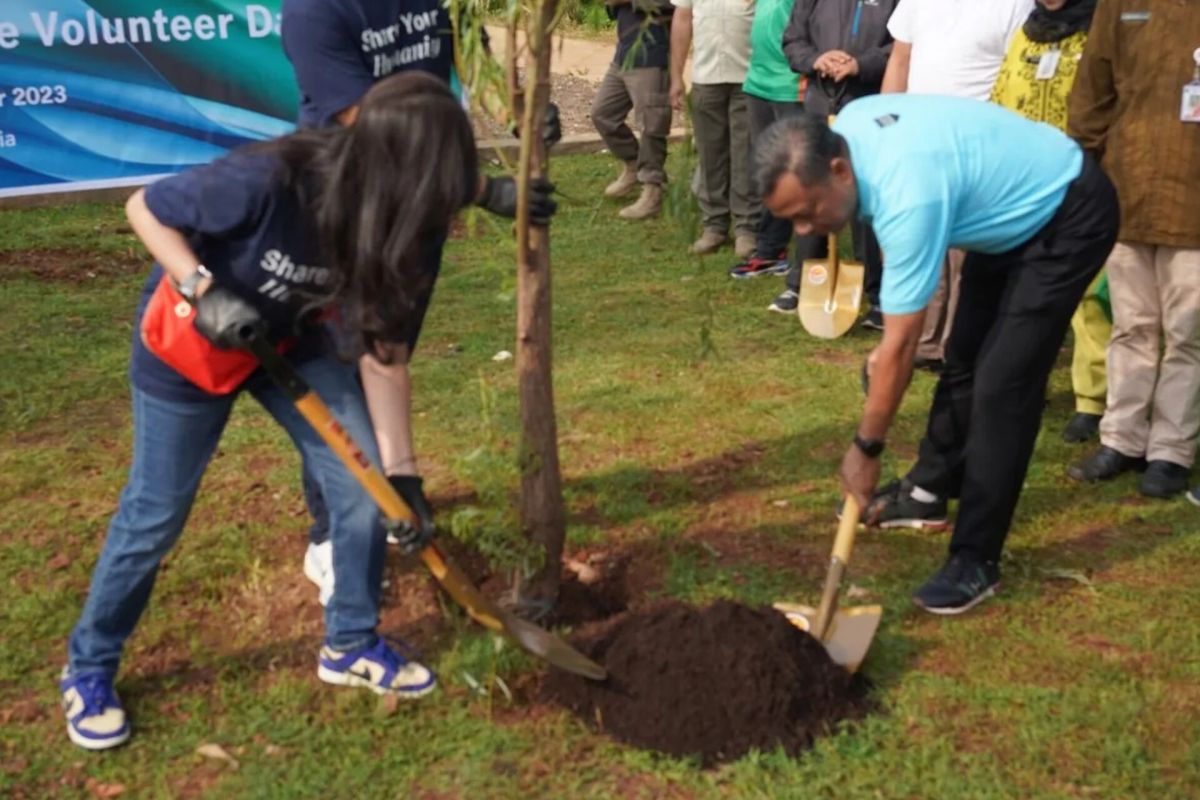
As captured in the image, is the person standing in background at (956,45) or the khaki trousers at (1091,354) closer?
the khaki trousers at (1091,354)

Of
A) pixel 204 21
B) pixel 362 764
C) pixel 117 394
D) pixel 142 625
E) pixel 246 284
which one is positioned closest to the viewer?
pixel 246 284

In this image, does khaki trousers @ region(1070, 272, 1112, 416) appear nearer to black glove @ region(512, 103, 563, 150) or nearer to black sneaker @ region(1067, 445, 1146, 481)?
black sneaker @ region(1067, 445, 1146, 481)

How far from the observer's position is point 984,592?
4316 mm

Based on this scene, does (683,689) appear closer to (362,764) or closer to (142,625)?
(362,764)

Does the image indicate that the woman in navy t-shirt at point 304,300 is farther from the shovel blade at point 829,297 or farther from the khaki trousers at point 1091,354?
the shovel blade at point 829,297

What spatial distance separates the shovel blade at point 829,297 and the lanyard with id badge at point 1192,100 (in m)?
2.24

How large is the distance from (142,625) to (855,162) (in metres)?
2.47

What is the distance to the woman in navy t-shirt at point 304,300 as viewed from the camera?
9.55 ft

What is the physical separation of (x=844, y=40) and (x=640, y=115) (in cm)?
243

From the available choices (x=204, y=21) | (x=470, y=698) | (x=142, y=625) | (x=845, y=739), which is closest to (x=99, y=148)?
(x=204, y=21)

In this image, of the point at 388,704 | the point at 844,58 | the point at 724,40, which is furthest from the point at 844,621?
the point at 724,40

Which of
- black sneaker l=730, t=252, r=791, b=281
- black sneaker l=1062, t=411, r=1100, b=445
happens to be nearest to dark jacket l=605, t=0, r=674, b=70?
black sneaker l=730, t=252, r=791, b=281

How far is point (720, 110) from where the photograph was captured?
845 cm

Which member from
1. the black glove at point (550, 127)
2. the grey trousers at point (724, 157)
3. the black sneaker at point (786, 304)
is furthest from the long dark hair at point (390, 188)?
the grey trousers at point (724, 157)
